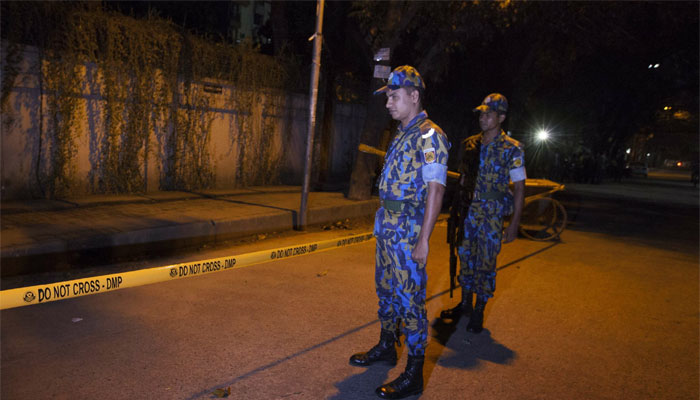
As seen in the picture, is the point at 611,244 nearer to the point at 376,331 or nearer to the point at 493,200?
the point at 493,200

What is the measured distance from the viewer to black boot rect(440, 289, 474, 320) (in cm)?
468

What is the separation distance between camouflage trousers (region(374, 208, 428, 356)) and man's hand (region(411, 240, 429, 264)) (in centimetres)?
5

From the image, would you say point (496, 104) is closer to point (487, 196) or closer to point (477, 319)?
point (487, 196)

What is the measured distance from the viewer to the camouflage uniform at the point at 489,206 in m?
4.30

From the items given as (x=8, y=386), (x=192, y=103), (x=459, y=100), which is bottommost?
(x=8, y=386)

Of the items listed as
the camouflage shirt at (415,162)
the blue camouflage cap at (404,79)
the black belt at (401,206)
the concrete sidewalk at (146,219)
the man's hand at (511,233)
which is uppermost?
the blue camouflage cap at (404,79)

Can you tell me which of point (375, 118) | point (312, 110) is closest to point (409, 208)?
point (312, 110)

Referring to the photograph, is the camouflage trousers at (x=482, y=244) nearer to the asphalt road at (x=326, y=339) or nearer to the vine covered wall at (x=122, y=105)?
the asphalt road at (x=326, y=339)

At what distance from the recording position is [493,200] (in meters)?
4.32

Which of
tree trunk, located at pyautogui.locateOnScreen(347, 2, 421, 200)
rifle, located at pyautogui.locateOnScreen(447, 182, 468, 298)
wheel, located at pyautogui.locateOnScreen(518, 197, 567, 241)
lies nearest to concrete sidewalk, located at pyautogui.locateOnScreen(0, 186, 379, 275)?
tree trunk, located at pyautogui.locateOnScreen(347, 2, 421, 200)

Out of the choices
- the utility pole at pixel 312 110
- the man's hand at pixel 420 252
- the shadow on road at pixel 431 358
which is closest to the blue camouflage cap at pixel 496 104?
the man's hand at pixel 420 252

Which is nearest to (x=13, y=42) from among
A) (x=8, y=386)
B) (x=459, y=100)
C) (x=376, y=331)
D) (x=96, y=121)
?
(x=96, y=121)

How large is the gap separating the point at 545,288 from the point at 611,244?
3976 mm

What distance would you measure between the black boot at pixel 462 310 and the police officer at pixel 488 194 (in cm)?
23
